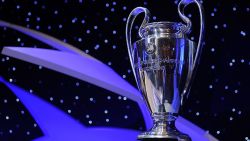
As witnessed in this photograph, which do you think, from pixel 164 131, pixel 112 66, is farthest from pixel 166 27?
pixel 112 66

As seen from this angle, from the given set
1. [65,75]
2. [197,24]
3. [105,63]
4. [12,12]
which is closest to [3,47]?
[12,12]

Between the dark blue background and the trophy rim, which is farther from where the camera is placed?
the dark blue background

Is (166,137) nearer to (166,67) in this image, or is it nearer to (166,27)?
(166,67)

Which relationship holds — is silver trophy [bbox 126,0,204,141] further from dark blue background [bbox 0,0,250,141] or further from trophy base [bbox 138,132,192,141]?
dark blue background [bbox 0,0,250,141]

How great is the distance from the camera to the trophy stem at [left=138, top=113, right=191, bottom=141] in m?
0.95

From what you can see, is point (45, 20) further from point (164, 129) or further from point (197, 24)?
point (164, 129)

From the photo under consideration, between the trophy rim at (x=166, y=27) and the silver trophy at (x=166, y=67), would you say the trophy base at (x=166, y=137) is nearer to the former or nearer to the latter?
the silver trophy at (x=166, y=67)

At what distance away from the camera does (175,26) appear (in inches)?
39.4

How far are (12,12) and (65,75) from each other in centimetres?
33

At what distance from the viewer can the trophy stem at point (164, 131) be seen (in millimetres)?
946

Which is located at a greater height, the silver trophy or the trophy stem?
the silver trophy

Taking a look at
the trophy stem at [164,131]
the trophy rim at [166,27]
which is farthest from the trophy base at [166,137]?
the trophy rim at [166,27]

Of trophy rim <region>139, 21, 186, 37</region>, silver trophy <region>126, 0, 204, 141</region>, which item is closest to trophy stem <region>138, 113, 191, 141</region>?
silver trophy <region>126, 0, 204, 141</region>

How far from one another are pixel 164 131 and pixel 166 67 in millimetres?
165
